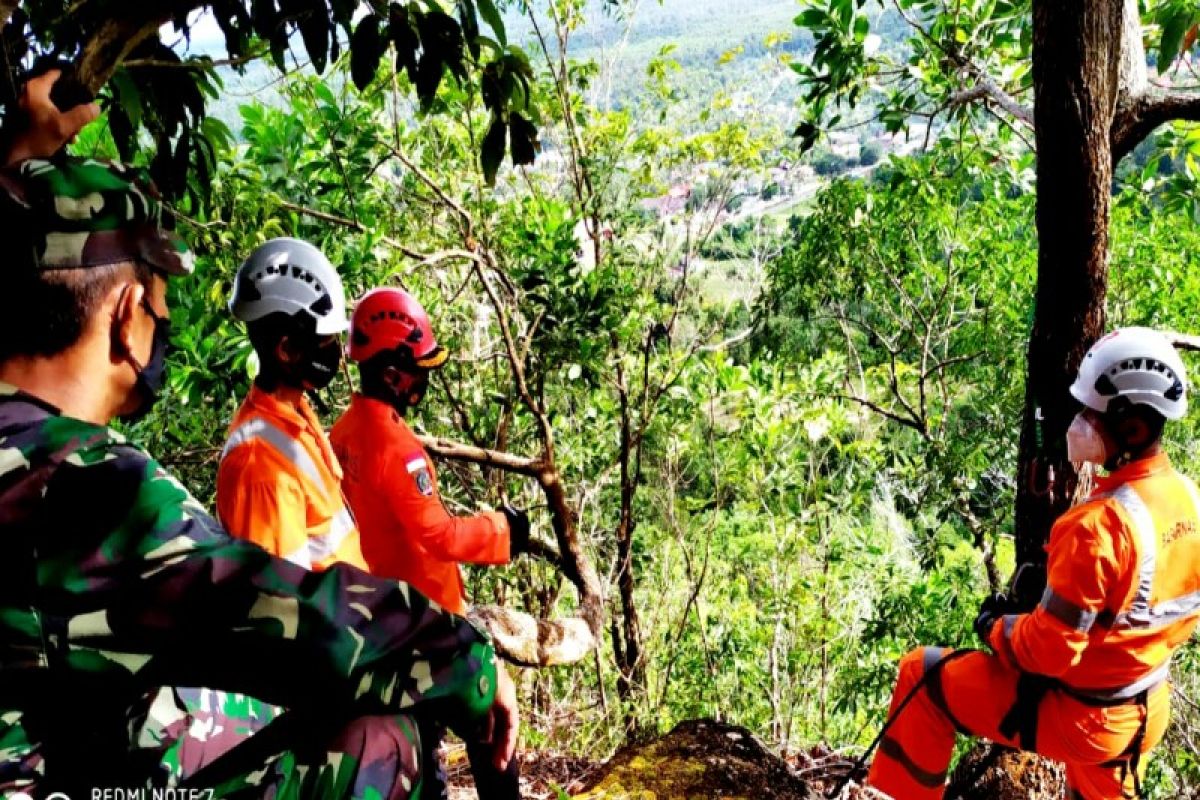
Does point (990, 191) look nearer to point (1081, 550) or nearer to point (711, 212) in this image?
point (711, 212)

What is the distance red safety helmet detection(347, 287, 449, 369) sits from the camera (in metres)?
2.94

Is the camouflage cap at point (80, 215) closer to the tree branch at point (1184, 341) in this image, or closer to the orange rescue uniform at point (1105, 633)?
the orange rescue uniform at point (1105, 633)

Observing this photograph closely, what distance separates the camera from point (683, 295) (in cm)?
754

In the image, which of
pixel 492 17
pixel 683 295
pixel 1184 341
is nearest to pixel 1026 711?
pixel 1184 341

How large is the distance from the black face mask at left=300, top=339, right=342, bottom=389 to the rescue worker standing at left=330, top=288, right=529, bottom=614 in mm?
396

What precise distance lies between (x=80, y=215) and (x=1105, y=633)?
3075 mm

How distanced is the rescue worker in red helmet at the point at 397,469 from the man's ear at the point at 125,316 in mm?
1520

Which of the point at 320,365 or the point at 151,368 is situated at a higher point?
the point at 151,368

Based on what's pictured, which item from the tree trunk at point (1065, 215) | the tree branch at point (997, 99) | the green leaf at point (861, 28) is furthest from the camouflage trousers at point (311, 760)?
the green leaf at point (861, 28)

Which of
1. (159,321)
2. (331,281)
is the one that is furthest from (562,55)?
(159,321)

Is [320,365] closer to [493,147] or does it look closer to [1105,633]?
[493,147]

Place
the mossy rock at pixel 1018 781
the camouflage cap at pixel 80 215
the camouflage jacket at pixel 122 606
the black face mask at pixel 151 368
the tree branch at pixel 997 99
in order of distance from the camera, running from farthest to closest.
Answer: the tree branch at pixel 997 99
the mossy rock at pixel 1018 781
the black face mask at pixel 151 368
the camouflage cap at pixel 80 215
the camouflage jacket at pixel 122 606

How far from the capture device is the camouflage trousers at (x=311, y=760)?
1444 mm

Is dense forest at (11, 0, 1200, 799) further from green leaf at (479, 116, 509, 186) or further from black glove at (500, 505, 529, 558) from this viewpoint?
black glove at (500, 505, 529, 558)
